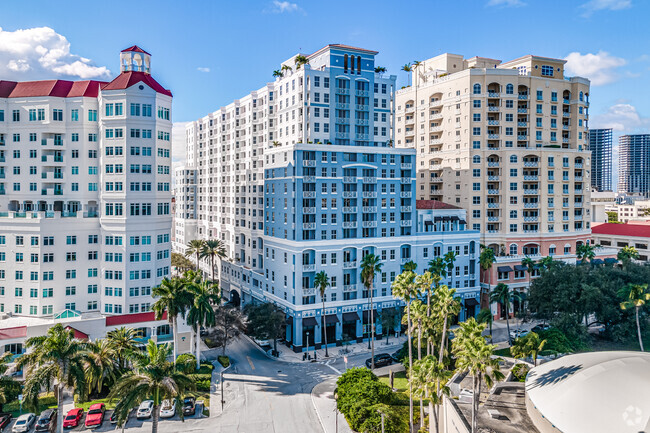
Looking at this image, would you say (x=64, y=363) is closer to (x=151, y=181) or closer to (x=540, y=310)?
(x=151, y=181)

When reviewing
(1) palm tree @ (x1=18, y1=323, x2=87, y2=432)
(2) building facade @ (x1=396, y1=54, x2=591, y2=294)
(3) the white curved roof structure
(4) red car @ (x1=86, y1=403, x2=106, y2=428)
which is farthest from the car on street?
(2) building facade @ (x1=396, y1=54, x2=591, y2=294)

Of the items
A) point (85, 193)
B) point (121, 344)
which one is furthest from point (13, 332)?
point (85, 193)

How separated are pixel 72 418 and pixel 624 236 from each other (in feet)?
458

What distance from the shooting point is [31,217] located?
252 ft

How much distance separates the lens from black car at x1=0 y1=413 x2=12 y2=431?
5304cm

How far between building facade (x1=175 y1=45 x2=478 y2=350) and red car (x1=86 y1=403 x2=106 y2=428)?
109 feet

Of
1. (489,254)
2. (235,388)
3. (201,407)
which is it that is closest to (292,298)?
(235,388)

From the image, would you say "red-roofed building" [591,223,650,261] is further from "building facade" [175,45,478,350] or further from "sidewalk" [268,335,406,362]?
"sidewalk" [268,335,406,362]

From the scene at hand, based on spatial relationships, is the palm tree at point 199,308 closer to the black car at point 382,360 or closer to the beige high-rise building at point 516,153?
the black car at point 382,360

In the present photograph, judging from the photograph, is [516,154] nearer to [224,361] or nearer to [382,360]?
[382,360]

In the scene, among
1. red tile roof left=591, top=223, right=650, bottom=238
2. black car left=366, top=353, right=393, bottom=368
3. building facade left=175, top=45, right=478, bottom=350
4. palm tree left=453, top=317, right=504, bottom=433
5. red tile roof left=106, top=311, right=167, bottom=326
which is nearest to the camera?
palm tree left=453, top=317, right=504, bottom=433

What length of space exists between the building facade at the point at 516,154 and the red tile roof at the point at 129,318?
64.2 meters

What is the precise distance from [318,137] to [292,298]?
30.5m

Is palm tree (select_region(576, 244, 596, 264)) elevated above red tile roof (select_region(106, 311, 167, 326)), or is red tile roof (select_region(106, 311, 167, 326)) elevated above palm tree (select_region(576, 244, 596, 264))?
palm tree (select_region(576, 244, 596, 264))
